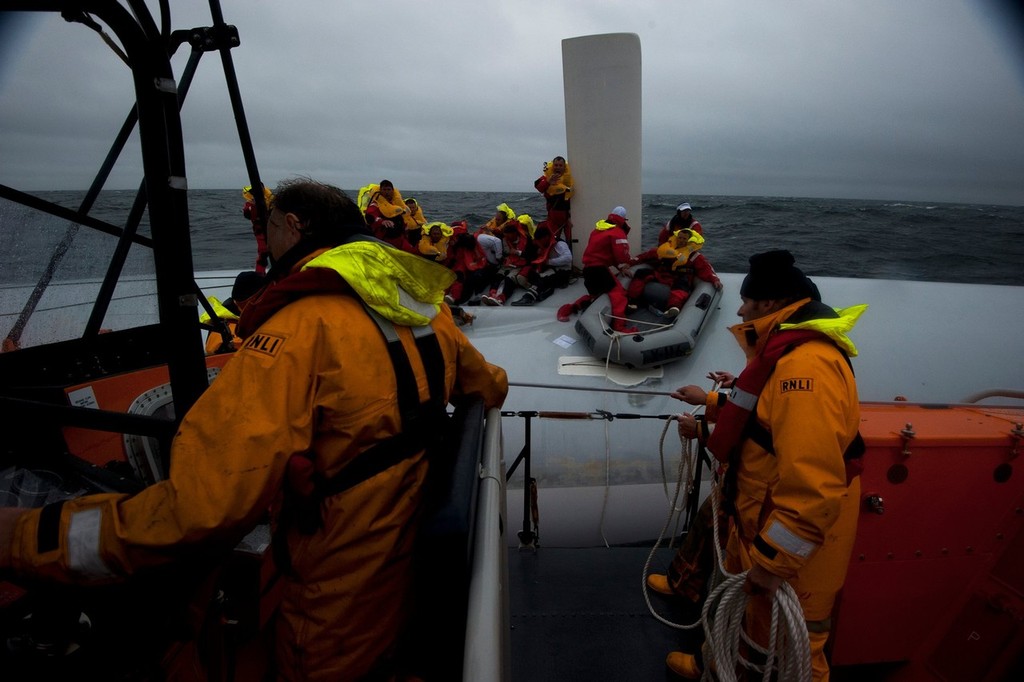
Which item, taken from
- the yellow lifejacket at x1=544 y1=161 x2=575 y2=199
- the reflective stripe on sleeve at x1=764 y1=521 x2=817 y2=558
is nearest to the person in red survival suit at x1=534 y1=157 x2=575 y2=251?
the yellow lifejacket at x1=544 y1=161 x2=575 y2=199

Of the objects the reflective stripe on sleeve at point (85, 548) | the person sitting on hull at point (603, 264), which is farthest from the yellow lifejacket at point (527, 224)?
the reflective stripe on sleeve at point (85, 548)

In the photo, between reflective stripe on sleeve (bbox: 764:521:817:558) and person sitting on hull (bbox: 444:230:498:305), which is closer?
reflective stripe on sleeve (bbox: 764:521:817:558)

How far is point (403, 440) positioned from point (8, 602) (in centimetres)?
89

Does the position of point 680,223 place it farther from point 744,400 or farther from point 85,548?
point 85,548

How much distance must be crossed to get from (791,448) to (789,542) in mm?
301

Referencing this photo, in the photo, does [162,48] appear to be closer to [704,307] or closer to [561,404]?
[561,404]

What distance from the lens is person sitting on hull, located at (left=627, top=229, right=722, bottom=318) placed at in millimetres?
5527

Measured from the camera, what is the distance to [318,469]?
1.28m

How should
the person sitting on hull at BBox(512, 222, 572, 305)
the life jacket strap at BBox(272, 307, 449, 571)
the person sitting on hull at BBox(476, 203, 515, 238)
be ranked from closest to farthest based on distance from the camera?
the life jacket strap at BBox(272, 307, 449, 571) → the person sitting on hull at BBox(512, 222, 572, 305) → the person sitting on hull at BBox(476, 203, 515, 238)

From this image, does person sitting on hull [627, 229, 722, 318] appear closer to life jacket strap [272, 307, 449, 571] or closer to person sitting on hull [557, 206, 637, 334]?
person sitting on hull [557, 206, 637, 334]

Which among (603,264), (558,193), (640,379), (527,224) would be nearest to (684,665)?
(640,379)

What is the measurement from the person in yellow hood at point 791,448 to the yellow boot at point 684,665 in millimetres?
546

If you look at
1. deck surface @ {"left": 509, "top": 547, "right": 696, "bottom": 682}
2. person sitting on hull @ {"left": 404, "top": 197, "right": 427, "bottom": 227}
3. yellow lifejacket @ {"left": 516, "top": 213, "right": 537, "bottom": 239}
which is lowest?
deck surface @ {"left": 509, "top": 547, "right": 696, "bottom": 682}

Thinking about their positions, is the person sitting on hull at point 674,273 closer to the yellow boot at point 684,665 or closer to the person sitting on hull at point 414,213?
the yellow boot at point 684,665
